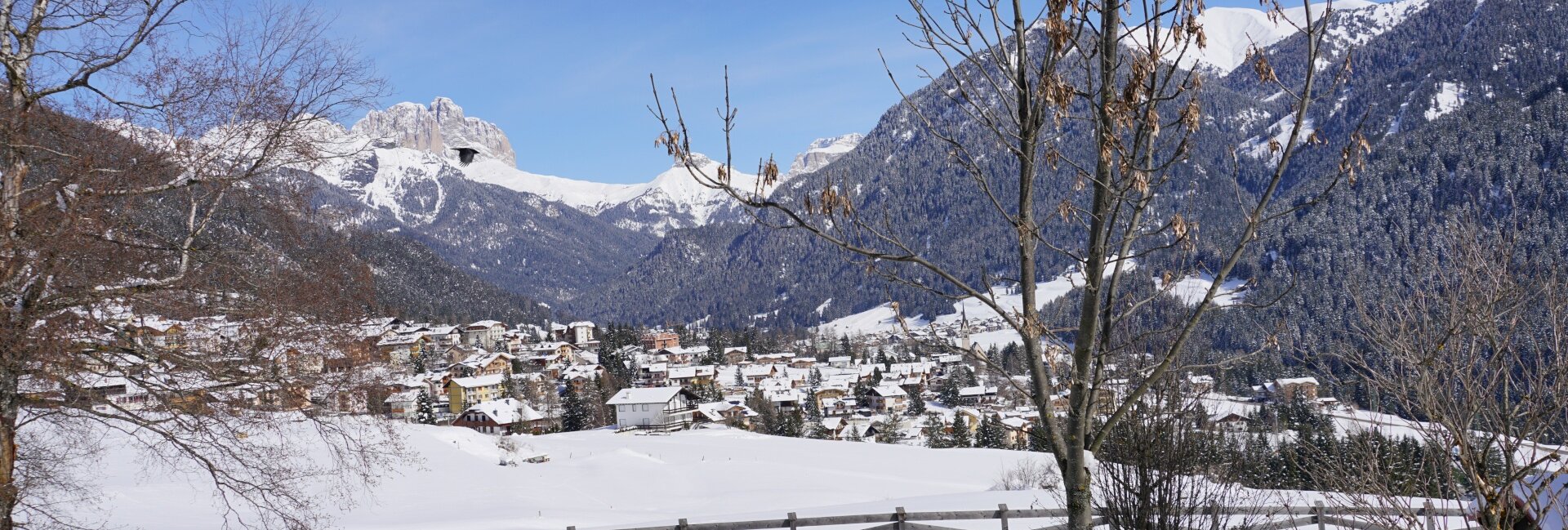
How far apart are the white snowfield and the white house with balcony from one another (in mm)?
12764

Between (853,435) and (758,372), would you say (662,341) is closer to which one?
(758,372)

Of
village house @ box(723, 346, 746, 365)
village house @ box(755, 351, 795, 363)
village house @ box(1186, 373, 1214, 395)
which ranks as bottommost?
village house @ box(1186, 373, 1214, 395)

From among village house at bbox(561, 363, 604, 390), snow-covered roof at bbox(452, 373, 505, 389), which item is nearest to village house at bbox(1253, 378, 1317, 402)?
village house at bbox(561, 363, 604, 390)

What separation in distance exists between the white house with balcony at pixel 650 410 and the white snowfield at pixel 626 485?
12.8m

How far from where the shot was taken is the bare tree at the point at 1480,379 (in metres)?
4.32

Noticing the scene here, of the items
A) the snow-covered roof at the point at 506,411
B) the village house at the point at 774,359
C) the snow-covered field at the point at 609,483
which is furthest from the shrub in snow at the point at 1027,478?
the village house at the point at 774,359

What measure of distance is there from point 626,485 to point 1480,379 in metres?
22.7

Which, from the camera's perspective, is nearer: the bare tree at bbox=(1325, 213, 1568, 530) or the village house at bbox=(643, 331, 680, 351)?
the bare tree at bbox=(1325, 213, 1568, 530)

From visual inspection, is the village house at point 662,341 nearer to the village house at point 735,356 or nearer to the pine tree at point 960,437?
the village house at point 735,356

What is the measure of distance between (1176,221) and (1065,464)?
3.45 ft

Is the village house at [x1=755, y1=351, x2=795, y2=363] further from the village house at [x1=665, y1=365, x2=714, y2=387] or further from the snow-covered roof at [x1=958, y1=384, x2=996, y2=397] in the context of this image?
the snow-covered roof at [x1=958, y1=384, x2=996, y2=397]

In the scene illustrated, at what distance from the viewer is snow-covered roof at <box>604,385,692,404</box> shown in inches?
2114

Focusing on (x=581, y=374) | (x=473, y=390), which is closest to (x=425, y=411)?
(x=473, y=390)

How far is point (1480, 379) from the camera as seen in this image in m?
4.61
